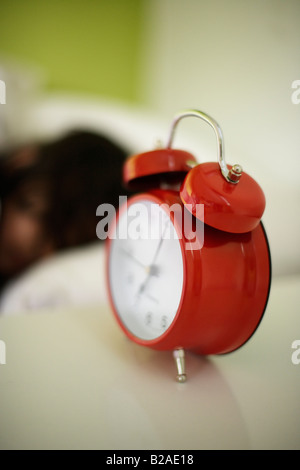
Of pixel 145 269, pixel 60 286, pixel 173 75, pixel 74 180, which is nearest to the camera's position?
pixel 145 269

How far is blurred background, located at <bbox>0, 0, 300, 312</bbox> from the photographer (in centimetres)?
86

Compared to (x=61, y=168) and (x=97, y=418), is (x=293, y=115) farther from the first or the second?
(x=61, y=168)

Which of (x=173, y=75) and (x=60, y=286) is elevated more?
(x=173, y=75)

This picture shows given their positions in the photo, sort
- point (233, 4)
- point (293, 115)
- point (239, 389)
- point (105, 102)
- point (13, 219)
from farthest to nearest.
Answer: point (105, 102)
point (13, 219)
point (233, 4)
point (293, 115)
point (239, 389)

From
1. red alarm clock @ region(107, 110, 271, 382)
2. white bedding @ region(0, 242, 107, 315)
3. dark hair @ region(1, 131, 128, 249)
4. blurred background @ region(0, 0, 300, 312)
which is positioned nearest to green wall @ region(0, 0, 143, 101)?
blurred background @ region(0, 0, 300, 312)

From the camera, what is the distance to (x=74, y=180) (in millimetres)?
1459

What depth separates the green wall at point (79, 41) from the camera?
1654 millimetres

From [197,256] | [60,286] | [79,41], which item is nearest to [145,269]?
[197,256]

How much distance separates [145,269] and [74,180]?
977 millimetres

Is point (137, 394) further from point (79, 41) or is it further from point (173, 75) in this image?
point (79, 41)

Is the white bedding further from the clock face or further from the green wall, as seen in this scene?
the green wall
